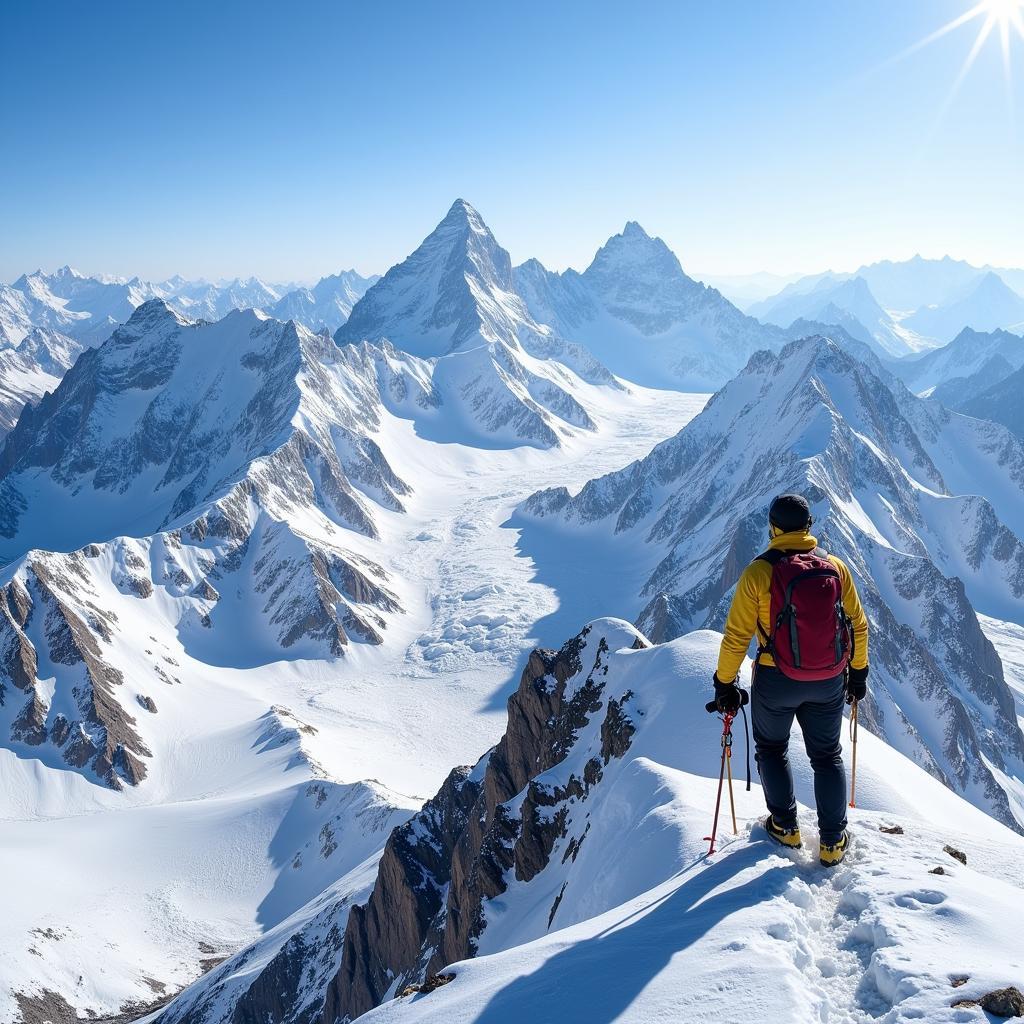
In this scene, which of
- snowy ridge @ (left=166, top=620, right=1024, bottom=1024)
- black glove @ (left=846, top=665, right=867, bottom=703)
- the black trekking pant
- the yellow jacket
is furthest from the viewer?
black glove @ (left=846, top=665, right=867, bottom=703)

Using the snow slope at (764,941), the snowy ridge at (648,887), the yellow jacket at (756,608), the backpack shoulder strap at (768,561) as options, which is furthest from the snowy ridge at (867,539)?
the backpack shoulder strap at (768,561)

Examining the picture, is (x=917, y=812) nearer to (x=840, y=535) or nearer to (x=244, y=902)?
(x=244, y=902)

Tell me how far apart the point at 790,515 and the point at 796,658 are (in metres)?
1.95

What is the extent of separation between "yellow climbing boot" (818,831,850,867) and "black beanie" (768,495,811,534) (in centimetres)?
471

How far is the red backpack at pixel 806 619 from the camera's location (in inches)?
376

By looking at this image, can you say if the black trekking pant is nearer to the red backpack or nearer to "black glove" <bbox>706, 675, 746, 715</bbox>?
"black glove" <bbox>706, 675, 746, 715</bbox>

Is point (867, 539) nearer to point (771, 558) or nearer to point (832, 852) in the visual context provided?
point (832, 852)

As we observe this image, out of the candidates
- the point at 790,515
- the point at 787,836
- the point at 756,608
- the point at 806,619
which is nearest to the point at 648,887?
the point at 787,836

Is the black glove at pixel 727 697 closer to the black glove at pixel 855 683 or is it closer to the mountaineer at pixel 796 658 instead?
the mountaineer at pixel 796 658

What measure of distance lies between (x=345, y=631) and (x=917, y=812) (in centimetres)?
13305

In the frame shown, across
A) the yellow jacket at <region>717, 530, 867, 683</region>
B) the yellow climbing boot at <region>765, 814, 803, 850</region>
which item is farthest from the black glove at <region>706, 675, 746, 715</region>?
Answer: the yellow climbing boot at <region>765, 814, 803, 850</region>

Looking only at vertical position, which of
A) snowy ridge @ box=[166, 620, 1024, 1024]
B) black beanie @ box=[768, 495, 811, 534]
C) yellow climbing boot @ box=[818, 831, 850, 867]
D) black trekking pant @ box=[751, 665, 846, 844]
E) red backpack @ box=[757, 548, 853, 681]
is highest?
black beanie @ box=[768, 495, 811, 534]

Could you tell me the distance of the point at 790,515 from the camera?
32.9 ft

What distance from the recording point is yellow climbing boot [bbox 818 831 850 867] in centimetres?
1057
